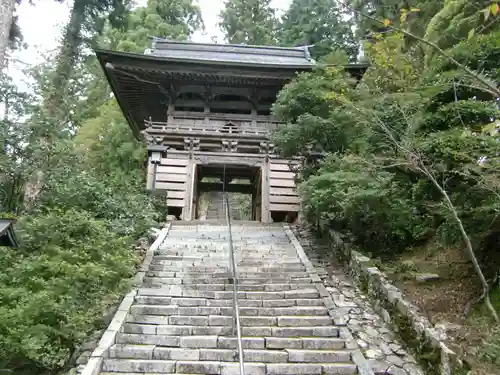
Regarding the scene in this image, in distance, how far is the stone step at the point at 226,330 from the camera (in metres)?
5.43

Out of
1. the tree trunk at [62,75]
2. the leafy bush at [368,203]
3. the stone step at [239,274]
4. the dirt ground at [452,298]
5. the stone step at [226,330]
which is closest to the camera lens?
the dirt ground at [452,298]

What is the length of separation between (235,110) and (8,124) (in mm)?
8202

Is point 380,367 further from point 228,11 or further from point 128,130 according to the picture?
point 228,11

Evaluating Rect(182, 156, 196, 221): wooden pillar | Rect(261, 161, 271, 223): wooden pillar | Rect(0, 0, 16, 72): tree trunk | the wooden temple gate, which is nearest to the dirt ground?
Rect(261, 161, 271, 223): wooden pillar

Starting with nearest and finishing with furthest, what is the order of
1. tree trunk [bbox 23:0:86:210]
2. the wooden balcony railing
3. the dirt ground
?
the dirt ground → tree trunk [bbox 23:0:86:210] → the wooden balcony railing

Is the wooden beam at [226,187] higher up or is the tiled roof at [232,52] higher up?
the tiled roof at [232,52]

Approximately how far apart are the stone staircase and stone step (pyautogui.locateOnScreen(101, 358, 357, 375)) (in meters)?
0.01

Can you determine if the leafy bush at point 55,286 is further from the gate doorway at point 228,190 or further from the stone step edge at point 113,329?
the gate doorway at point 228,190

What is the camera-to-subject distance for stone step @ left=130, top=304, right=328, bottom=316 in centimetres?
593

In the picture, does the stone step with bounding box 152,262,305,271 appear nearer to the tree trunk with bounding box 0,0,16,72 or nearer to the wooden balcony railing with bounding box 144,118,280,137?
the tree trunk with bounding box 0,0,16,72

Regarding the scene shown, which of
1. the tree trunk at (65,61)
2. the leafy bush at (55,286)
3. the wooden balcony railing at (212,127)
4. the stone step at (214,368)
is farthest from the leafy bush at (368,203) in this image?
the tree trunk at (65,61)

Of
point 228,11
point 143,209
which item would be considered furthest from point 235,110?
point 228,11

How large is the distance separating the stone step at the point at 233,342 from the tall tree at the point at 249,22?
27811mm

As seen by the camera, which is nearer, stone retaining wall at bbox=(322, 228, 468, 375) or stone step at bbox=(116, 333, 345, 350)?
stone retaining wall at bbox=(322, 228, 468, 375)
